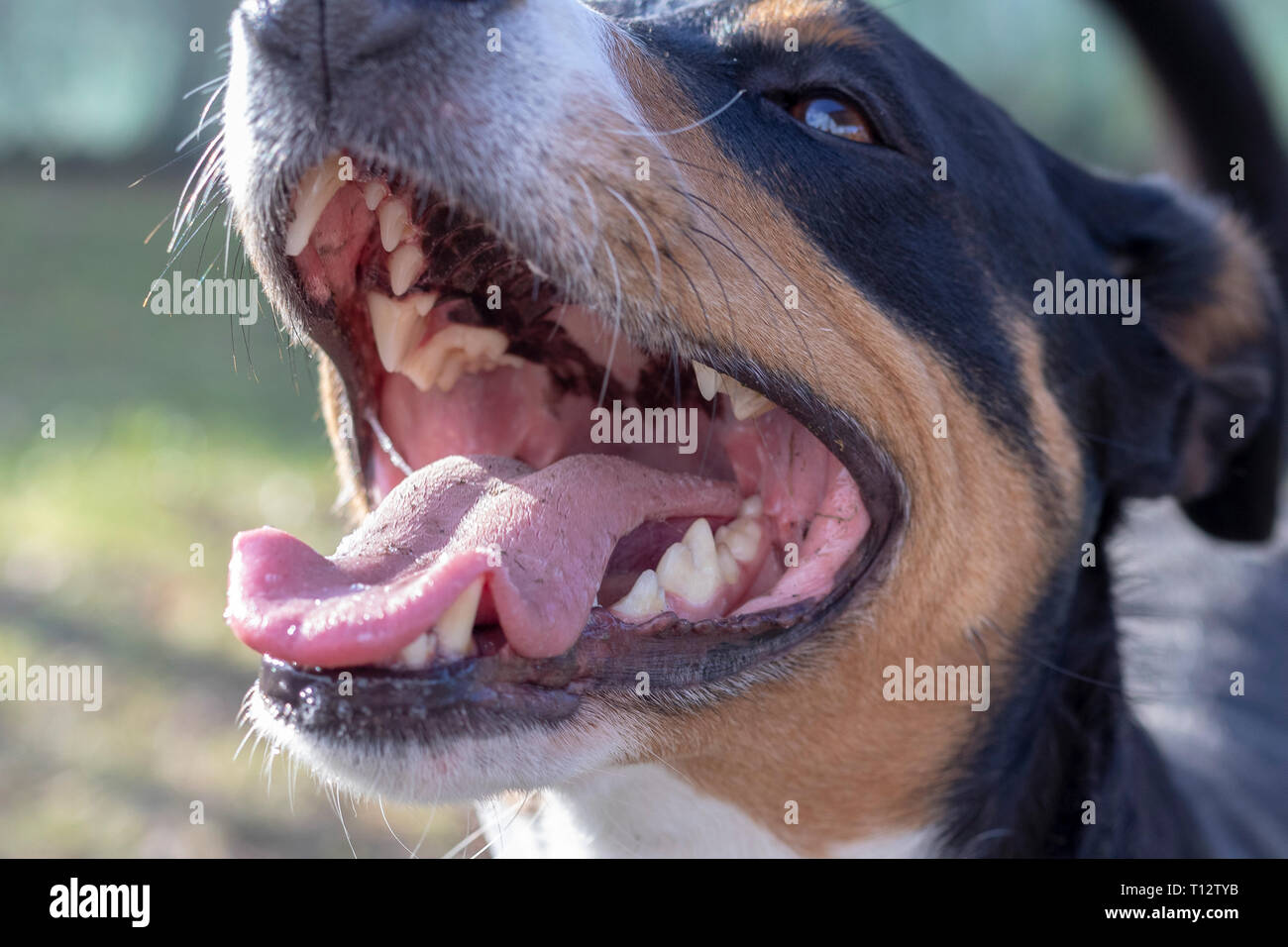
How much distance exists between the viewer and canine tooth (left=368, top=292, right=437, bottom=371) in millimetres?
2725

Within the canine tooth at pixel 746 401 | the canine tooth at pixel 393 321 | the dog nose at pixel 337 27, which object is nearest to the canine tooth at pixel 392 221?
the canine tooth at pixel 393 321

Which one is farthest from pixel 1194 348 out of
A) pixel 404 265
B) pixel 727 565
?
pixel 404 265

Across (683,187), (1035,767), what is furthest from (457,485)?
(1035,767)

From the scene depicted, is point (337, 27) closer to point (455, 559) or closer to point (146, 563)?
point (455, 559)

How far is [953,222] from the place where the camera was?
9.14ft

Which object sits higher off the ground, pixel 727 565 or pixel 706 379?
pixel 706 379

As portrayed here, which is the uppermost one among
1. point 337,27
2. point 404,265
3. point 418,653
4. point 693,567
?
point 337,27

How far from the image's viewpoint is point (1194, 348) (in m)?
3.52

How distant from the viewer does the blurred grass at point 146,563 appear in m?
4.46

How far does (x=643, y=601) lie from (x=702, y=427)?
2.08ft

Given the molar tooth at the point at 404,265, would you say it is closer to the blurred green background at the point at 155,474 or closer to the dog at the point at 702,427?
the dog at the point at 702,427

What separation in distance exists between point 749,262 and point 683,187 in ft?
0.66

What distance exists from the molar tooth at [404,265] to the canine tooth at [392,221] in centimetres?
8
